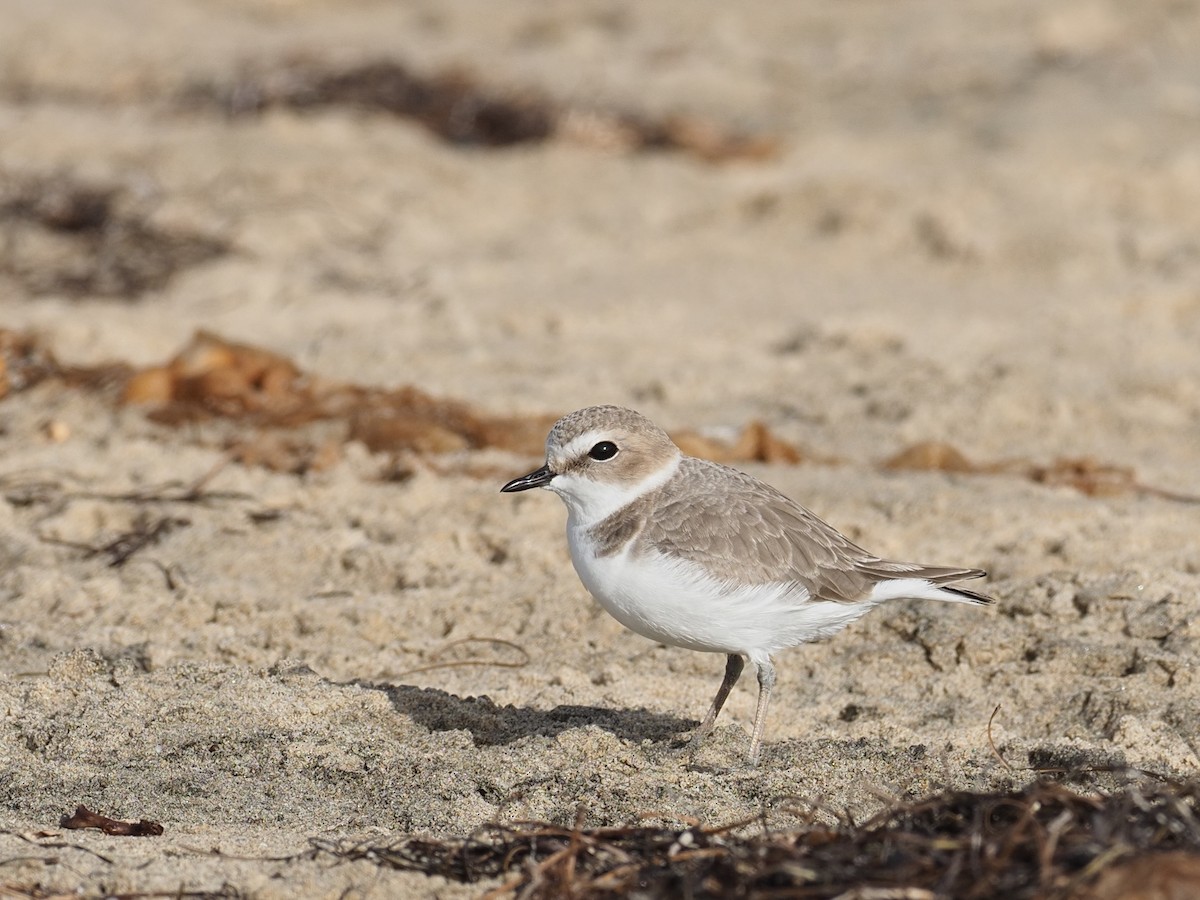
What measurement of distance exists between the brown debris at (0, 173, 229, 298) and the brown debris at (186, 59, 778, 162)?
230cm

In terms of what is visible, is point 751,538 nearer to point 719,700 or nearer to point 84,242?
point 719,700

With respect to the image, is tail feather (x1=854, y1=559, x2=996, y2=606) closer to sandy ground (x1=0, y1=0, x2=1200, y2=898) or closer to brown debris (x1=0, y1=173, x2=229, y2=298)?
→ sandy ground (x1=0, y1=0, x2=1200, y2=898)

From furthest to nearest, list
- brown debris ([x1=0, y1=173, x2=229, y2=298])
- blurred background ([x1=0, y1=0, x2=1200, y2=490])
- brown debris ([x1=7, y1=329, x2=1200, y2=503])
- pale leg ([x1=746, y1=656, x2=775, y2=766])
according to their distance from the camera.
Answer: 1. brown debris ([x1=0, y1=173, x2=229, y2=298])
2. blurred background ([x1=0, y1=0, x2=1200, y2=490])
3. brown debris ([x1=7, y1=329, x2=1200, y2=503])
4. pale leg ([x1=746, y1=656, x2=775, y2=766])

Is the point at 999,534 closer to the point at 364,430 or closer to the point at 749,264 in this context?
the point at 364,430

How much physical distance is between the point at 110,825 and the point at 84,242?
251 inches

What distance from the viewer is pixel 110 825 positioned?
371 centimetres

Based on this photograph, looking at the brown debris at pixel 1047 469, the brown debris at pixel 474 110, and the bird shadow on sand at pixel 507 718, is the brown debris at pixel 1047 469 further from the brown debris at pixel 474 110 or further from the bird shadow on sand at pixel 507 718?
the brown debris at pixel 474 110

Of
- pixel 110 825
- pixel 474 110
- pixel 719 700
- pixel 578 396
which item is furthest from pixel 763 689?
pixel 474 110

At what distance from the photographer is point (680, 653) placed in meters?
5.23

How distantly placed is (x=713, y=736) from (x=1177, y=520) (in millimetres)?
2518

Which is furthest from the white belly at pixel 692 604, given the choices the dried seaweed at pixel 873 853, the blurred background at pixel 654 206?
the blurred background at pixel 654 206

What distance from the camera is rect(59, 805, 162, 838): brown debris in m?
3.69

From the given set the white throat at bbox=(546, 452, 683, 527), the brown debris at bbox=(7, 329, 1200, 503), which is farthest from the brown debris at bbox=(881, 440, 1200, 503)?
the white throat at bbox=(546, 452, 683, 527)

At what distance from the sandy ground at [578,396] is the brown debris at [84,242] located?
0.51 ft
